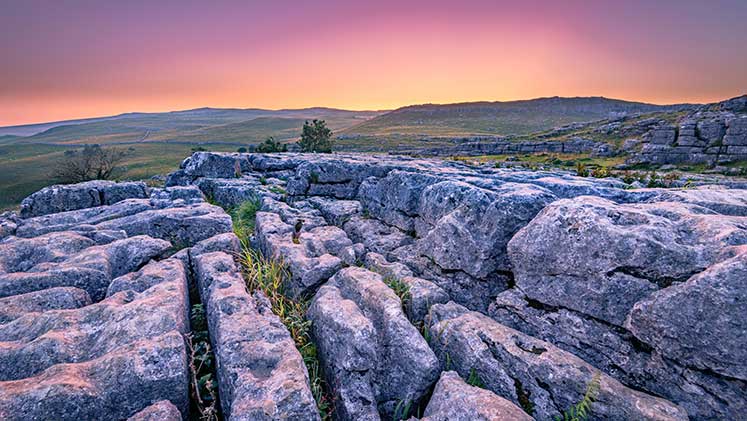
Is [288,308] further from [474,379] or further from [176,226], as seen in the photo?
[176,226]

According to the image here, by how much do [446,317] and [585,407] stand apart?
8.71ft

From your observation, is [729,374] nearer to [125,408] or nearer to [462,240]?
[462,240]

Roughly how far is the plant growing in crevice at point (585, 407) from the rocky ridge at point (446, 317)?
0.09m

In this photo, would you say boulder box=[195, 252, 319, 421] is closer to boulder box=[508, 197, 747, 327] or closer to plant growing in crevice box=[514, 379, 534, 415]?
plant growing in crevice box=[514, 379, 534, 415]

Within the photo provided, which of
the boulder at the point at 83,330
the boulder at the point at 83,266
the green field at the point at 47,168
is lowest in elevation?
the green field at the point at 47,168

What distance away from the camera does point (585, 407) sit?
458 cm

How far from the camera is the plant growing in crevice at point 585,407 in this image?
14.6 ft

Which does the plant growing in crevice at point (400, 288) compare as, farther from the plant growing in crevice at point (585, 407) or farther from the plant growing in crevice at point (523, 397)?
the plant growing in crevice at point (585, 407)

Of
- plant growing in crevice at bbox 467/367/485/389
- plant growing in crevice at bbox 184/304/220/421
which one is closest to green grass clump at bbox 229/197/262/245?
plant growing in crevice at bbox 184/304/220/421

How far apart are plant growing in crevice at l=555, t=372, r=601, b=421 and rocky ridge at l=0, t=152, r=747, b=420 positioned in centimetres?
9

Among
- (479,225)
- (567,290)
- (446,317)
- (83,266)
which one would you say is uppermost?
(479,225)

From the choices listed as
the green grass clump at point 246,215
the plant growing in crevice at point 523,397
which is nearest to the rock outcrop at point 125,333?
the green grass clump at point 246,215

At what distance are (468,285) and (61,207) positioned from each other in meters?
17.0

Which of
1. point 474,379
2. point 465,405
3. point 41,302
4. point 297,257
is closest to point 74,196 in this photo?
point 41,302
